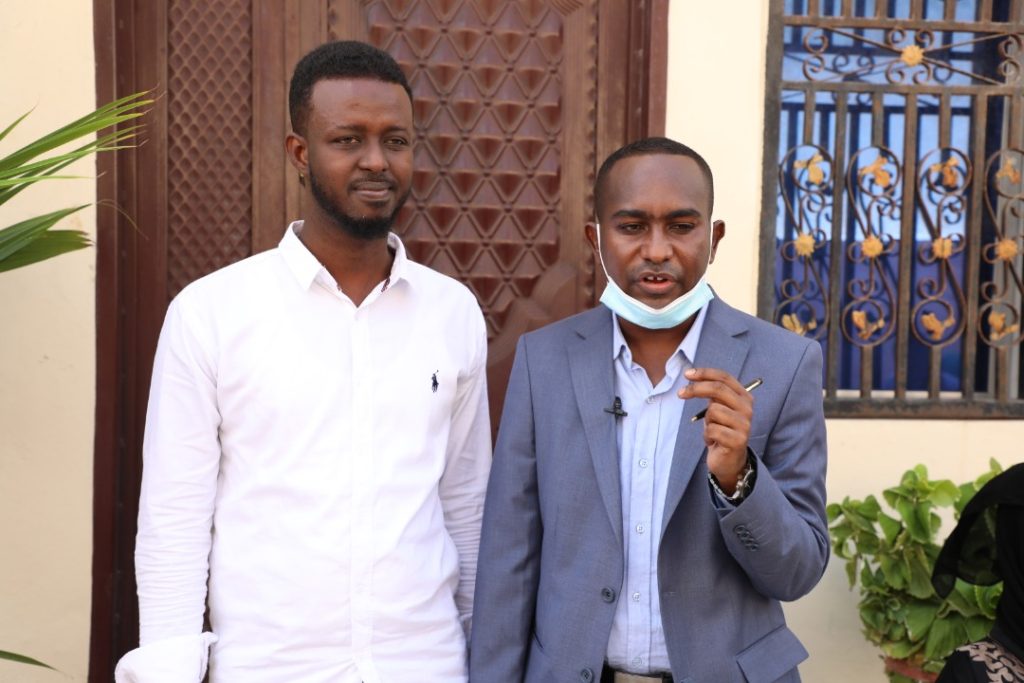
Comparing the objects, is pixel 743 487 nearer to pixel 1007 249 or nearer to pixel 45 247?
pixel 45 247

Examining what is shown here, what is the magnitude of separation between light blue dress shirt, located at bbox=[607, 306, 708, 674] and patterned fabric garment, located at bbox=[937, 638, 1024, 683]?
90 centimetres

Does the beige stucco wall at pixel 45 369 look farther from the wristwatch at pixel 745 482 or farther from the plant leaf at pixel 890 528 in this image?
the plant leaf at pixel 890 528

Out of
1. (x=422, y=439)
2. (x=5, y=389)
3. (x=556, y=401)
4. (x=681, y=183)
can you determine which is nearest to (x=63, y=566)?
(x=5, y=389)

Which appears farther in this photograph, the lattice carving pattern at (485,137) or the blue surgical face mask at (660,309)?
the lattice carving pattern at (485,137)

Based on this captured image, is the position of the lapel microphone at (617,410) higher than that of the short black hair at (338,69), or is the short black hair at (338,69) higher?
the short black hair at (338,69)

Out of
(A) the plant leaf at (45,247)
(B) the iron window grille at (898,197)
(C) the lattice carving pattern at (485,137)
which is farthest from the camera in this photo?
(B) the iron window grille at (898,197)

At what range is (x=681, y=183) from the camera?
6.99 feet

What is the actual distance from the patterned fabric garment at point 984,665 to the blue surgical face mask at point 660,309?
1.12 m

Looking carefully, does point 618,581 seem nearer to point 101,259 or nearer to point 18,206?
point 101,259

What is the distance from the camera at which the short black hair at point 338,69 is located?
89.2 inches

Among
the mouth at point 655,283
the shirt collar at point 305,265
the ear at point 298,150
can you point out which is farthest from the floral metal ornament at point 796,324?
the ear at point 298,150

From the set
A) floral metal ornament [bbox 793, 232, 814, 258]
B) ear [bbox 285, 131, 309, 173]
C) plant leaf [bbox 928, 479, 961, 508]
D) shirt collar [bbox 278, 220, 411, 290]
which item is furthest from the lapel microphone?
floral metal ornament [bbox 793, 232, 814, 258]

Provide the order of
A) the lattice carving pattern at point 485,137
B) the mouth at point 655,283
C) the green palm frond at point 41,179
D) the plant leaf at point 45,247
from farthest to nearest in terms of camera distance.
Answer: the lattice carving pattern at point 485,137 < the plant leaf at point 45,247 < the green palm frond at point 41,179 < the mouth at point 655,283

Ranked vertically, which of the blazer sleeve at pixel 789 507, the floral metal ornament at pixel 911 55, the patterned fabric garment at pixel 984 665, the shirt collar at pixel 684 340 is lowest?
the patterned fabric garment at pixel 984 665
